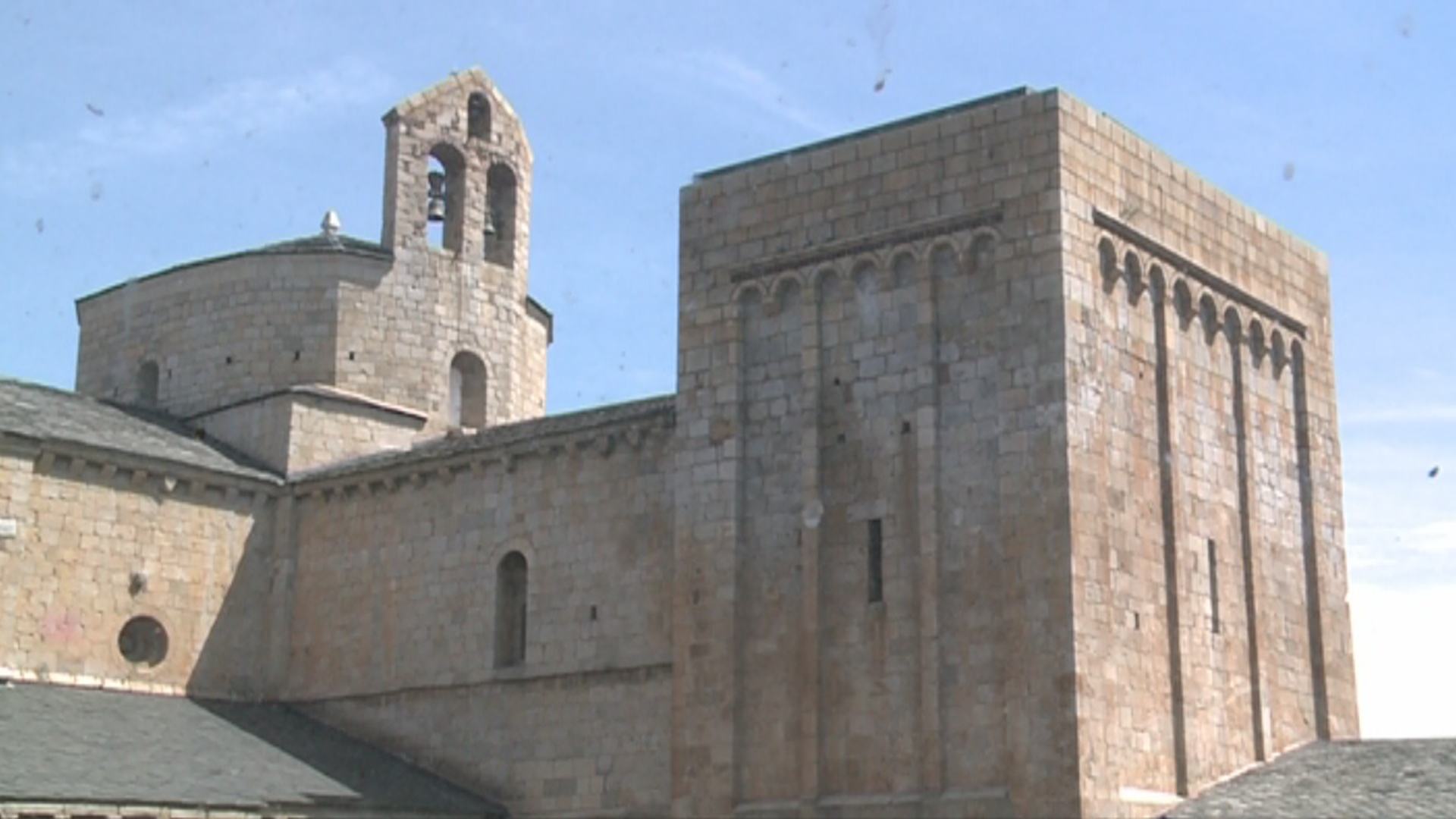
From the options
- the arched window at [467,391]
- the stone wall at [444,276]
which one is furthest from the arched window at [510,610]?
the arched window at [467,391]

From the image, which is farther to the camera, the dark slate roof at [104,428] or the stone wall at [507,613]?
the dark slate roof at [104,428]

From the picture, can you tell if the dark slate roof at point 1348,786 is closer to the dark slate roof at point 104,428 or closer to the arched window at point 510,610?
the arched window at point 510,610

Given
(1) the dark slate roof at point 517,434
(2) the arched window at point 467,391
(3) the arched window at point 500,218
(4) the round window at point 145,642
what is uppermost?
(3) the arched window at point 500,218

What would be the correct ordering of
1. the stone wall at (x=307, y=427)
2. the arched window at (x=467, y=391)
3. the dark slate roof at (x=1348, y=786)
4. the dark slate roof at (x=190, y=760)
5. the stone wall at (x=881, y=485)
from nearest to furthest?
the dark slate roof at (x=1348, y=786), the stone wall at (x=881, y=485), the dark slate roof at (x=190, y=760), the stone wall at (x=307, y=427), the arched window at (x=467, y=391)

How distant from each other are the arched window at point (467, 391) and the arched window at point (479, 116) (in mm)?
3351

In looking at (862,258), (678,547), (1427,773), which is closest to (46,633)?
(678,547)

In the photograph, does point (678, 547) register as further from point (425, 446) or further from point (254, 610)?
point (254, 610)

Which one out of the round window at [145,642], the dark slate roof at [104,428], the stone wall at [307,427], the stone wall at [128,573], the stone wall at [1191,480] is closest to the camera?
the stone wall at [1191,480]

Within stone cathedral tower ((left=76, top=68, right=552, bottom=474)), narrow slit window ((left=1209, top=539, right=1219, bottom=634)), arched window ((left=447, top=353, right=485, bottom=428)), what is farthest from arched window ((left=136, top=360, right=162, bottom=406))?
narrow slit window ((left=1209, top=539, right=1219, bottom=634))

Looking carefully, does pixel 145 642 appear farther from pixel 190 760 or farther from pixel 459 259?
pixel 459 259

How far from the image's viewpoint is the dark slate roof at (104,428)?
2545 centimetres

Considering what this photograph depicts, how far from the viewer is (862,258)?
22.1m

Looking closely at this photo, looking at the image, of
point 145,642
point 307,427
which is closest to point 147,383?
point 307,427

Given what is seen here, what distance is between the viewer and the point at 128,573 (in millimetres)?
25859
